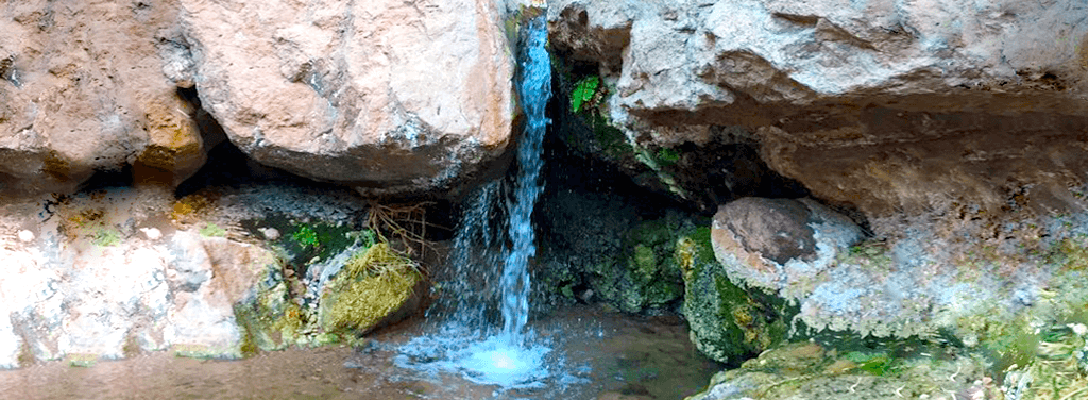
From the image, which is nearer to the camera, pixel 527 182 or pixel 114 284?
pixel 114 284

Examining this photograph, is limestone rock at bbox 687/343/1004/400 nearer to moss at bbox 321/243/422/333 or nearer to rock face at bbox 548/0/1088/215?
rock face at bbox 548/0/1088/215

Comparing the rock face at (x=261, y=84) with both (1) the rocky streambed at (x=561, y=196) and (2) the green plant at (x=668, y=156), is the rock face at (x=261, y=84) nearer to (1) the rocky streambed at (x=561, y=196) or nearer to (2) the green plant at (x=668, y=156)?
(1) the rocky streambed at (x=561, y=196)

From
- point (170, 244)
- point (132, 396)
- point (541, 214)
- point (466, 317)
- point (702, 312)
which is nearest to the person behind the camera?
point (132, 396)

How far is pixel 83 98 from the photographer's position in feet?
16.9

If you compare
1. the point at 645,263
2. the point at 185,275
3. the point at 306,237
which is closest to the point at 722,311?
the point at 645,263

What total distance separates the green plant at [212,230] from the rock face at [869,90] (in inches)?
113

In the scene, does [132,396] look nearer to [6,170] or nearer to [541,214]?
[6,170]

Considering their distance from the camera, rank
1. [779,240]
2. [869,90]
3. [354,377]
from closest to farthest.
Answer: [869,90] → [779,240] → [354,377]

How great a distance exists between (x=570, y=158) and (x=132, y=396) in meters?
3.50

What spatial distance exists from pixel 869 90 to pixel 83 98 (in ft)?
15.8

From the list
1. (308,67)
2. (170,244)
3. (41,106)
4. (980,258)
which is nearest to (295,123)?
(308,67)

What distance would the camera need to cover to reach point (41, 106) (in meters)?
5.05

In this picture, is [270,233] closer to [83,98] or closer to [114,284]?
[114,284]

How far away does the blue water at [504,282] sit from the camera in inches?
201
